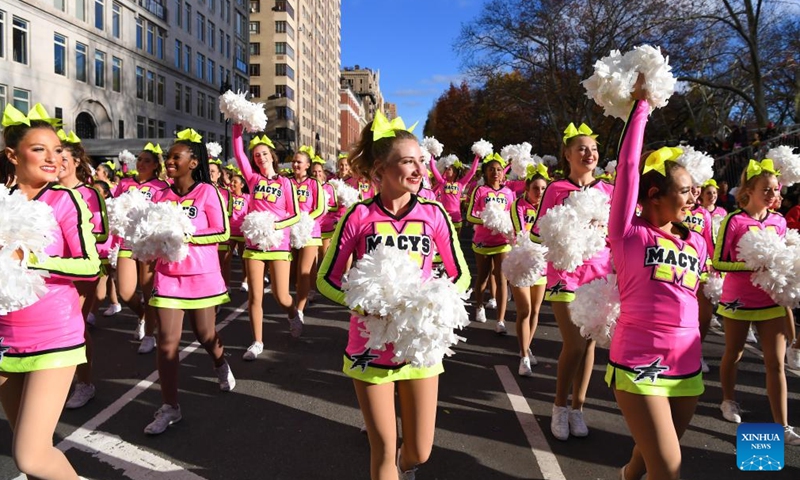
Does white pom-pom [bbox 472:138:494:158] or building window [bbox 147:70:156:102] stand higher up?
building window [bbox 147:70:156:102]

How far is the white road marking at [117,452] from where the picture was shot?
132 inches

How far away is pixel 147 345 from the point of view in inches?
234

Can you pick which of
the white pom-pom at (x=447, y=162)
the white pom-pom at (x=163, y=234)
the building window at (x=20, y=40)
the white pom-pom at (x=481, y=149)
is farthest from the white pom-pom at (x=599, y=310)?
the building window at (x=20, y=40)

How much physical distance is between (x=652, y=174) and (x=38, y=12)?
28.6 meters

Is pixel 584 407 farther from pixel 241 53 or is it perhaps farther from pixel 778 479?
pixel 241 53

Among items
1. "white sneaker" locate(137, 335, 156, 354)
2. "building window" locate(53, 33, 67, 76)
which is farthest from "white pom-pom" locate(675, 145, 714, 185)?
"building window" locate(53, 33, 67, 76)

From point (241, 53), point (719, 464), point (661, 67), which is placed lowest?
point (719, 464)

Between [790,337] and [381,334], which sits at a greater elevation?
[381,334]

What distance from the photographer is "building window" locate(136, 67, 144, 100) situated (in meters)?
32.9

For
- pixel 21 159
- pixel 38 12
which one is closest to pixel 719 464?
pixel 21 159

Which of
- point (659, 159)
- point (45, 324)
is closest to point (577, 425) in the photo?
point (659, 159)

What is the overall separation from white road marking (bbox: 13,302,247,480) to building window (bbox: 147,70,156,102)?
3441cm

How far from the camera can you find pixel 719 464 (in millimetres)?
3570

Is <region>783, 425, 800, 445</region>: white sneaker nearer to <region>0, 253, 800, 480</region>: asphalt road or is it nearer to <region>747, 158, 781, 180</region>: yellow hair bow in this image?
<region>0, 253, 800, 480</region>: asphalt road
